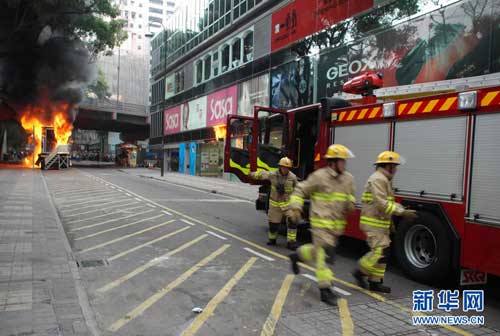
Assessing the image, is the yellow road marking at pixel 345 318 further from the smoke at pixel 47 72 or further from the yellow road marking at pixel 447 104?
the smoke at pixel 47 72

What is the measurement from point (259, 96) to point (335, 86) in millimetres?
7509

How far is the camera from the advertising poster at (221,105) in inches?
1134

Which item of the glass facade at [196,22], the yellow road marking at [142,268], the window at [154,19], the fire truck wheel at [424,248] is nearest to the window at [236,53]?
the glass facade at [196,22]

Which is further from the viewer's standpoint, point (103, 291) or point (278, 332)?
point (103, 291)

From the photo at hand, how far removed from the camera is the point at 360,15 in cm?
1759

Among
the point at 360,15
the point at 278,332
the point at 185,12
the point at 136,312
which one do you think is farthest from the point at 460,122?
the point at 185,12

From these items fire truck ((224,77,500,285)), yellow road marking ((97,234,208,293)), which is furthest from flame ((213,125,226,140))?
fire truck ((224,77,500,285))

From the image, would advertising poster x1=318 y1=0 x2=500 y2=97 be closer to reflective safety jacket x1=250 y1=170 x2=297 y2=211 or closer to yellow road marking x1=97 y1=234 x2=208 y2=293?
reflective safety jacket x1=250 y1=170 x2=297 y2=211

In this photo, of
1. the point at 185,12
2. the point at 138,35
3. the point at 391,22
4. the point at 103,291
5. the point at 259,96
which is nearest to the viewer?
the point at 103,291

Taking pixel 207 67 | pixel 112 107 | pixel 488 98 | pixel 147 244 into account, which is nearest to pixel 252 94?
pixel 207 67

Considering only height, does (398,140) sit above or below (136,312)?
above

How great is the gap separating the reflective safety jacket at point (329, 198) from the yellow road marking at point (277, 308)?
0.98 m

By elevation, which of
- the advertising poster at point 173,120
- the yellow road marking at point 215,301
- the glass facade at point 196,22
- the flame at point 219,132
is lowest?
the yellow road marking at point 215,301

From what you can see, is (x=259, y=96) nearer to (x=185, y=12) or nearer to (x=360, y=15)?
(x=360, y=15)
